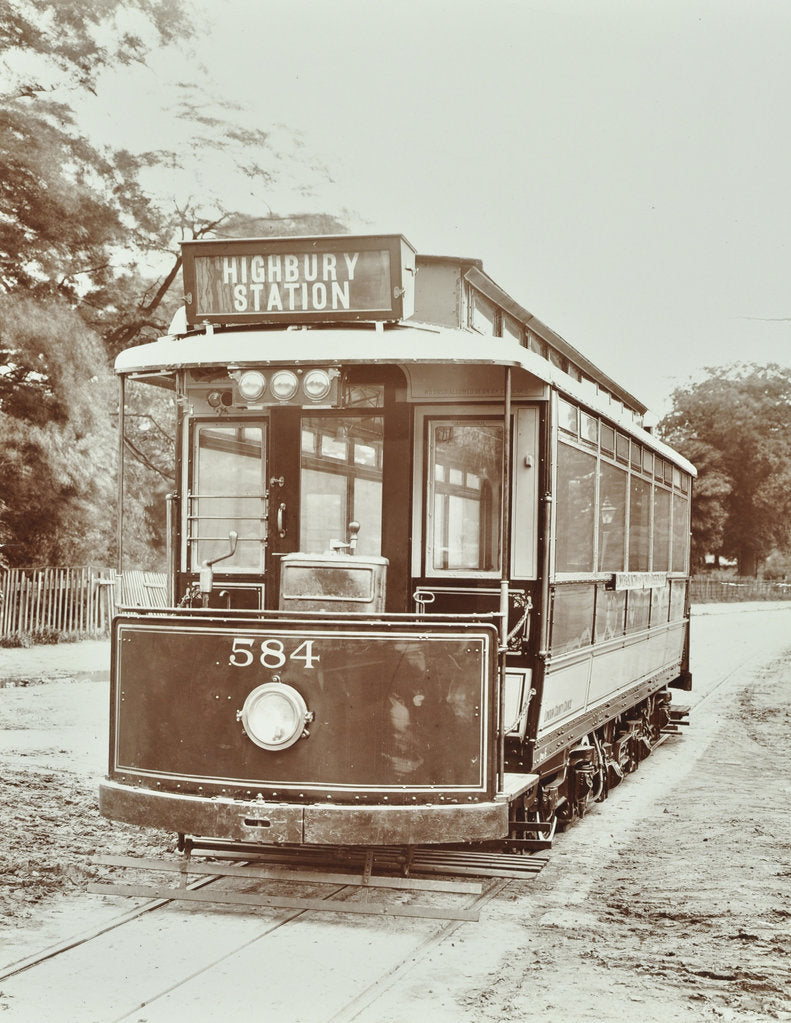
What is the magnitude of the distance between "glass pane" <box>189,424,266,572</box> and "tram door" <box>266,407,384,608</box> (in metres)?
0.15

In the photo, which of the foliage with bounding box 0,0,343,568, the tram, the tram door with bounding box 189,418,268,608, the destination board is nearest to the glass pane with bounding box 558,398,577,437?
the tram

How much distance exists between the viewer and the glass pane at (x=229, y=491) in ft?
24.7

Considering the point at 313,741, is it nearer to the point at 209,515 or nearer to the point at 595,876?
the point at 209,515

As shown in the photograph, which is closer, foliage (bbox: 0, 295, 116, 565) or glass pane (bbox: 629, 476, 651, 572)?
glass pane (bbox: 629, 476, 651, 572)

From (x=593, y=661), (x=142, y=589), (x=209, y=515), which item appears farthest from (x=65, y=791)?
(x=142, y=589)

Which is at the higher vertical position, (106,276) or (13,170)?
(13,170)

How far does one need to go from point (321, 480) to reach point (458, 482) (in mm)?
807

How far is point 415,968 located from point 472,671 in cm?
139

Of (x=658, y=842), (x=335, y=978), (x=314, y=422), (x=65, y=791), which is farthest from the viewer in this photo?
(x=65, y=791)

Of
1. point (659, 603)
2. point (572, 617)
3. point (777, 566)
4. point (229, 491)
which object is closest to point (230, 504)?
point (229, 491)

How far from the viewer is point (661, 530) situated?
500 inches

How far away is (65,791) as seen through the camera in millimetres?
9961

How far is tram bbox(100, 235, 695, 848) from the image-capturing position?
610 cm

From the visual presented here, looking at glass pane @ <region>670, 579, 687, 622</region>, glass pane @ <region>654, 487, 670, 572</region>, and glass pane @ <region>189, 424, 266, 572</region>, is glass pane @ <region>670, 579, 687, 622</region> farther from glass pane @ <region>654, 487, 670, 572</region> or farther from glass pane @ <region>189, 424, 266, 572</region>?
glass pane @ <region>189, 424, 266, 572</region>
